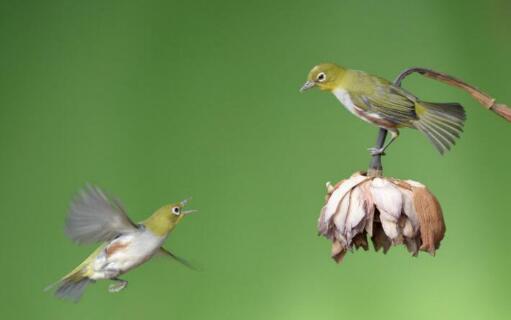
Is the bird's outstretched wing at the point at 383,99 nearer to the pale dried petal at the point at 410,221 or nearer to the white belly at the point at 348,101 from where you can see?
the white belly at the point at 348,101

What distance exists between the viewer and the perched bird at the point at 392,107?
120 cm

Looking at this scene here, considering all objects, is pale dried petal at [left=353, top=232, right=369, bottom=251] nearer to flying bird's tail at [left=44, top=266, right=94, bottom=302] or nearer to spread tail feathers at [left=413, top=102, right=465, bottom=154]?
spread tail feathers at [left=413, top=102, right=465, bottom=154]

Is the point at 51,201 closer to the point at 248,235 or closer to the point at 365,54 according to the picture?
the point at 248,235

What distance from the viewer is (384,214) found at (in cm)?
111

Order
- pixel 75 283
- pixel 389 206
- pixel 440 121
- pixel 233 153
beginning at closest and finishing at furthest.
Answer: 1. pixel 389 206
2. pixel 440 121
3. pixel 75 283
4. pixel 233 153

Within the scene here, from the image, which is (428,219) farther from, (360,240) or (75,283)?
(75,283)

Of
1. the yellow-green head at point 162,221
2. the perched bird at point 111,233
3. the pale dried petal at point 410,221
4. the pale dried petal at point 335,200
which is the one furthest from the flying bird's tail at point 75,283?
the pale dried petal at point 410,221

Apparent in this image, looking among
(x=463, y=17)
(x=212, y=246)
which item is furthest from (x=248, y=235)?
(x=463, y=17)

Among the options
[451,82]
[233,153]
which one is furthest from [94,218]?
[233,153]

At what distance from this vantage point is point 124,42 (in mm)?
1967

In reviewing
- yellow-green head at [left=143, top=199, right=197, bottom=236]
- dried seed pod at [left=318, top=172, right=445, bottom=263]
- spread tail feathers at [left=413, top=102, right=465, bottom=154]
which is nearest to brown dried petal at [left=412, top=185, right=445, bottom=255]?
dried seed pod at [left=318, top=172, right=445, bottom=263]

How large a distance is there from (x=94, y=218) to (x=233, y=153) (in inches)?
30.3

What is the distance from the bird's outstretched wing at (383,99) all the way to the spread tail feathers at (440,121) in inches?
0.6

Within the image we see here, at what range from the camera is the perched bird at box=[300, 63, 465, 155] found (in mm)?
1195
